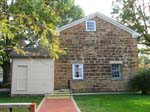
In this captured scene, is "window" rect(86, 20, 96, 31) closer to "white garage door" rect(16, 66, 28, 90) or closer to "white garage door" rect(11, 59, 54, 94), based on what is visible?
"white garage door" rect(11, 59, 54, 94)

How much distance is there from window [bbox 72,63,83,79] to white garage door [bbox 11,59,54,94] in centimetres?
229

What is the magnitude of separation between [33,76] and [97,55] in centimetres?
601

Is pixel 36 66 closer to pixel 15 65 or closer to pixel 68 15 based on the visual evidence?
pixel 15 65

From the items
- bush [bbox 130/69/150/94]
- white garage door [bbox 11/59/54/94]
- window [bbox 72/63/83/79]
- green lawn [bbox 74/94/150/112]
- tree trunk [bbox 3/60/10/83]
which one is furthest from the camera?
tree trunk [bbox 3/60/10/83]

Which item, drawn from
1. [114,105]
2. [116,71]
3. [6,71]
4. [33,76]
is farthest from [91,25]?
[6,71]

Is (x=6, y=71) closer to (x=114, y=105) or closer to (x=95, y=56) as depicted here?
(x=95, y=56)

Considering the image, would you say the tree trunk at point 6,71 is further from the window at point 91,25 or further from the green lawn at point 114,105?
the green lawn at point 114,105

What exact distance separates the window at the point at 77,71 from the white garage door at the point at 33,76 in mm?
2290

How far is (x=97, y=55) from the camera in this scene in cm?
2502

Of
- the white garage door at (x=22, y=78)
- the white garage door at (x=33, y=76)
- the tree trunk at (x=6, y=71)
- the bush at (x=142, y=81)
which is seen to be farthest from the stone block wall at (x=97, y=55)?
the tree trunk at (x=6, y=71)

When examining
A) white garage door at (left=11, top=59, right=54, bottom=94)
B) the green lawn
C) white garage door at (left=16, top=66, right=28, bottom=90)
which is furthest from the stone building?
the green lawn

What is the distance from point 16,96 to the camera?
22391 millimetres

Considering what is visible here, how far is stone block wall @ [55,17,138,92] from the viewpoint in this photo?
24.5 meters

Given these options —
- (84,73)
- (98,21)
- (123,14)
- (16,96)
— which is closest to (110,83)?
(84,73)
